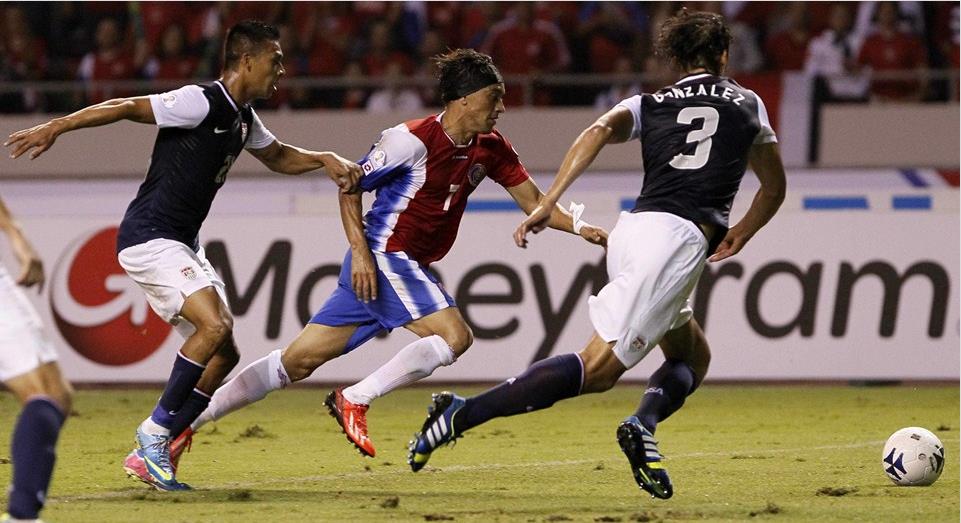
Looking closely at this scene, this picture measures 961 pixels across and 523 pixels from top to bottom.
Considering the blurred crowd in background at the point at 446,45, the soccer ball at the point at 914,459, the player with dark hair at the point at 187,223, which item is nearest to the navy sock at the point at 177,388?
the player with dark hair at the point at 187,223

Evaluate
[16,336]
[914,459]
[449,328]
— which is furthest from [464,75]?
[16,336]

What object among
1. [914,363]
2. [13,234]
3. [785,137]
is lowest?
[914,363]

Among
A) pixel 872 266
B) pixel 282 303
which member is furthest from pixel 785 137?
pixel 282 303

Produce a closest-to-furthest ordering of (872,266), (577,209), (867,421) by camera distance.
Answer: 1. (577,209)
2. (867,421)
3. (872,266)

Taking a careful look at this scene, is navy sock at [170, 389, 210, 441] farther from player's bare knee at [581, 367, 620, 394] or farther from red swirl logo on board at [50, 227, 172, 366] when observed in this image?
red swirl logo on board at [50, 227, 172, 366]

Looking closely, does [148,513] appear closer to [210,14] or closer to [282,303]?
[282,303]

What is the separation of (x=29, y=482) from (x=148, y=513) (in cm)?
124

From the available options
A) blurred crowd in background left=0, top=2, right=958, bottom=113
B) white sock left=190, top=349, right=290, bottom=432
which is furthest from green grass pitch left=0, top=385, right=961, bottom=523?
blurred crowd in background left=0, top=2, right=958, bottom=113

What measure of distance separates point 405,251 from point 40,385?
2756 mm

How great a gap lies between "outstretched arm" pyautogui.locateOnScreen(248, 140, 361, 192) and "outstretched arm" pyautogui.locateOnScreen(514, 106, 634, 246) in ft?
4.93

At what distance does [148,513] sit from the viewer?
20.6ft

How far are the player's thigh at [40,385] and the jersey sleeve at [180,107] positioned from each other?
6.06ft

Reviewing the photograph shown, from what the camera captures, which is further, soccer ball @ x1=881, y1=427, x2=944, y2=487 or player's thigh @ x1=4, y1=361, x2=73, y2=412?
soccer ball @ x1=881, y1=427, x2=944, y2=487

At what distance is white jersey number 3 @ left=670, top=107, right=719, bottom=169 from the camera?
6480 mm
